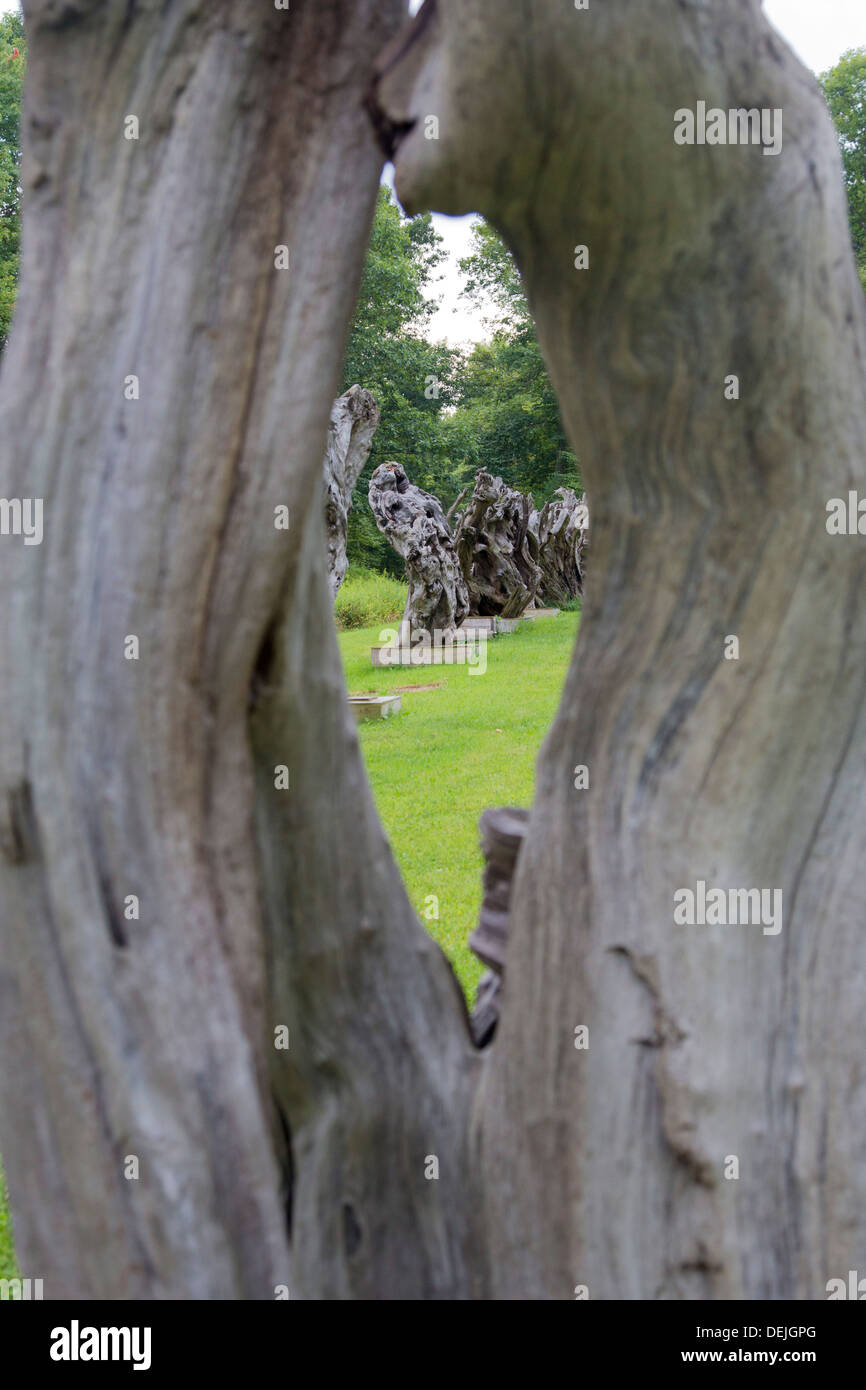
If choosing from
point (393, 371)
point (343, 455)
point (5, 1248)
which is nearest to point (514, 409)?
point (393, 371)

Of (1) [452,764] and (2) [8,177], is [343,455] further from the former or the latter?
(2) [8,177]

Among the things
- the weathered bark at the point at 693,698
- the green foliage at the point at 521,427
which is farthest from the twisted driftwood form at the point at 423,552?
the green foliage at the point at 521,427

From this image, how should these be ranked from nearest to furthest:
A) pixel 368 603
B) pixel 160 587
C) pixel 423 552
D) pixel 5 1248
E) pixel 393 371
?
pixel 160 587 < pixel 5 1248 < pixel 423 552 < pixel 368 603 < pixel 393 371

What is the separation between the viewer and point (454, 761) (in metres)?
7.29

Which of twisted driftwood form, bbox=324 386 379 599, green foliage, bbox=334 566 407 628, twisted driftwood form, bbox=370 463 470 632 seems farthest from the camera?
green foliage, bbox=334 566 407 628

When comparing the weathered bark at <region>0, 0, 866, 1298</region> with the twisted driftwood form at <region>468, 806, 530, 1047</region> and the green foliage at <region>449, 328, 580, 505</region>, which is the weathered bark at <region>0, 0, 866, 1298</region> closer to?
the twisted driftwood form at <region>468, 806, 530, 1047</region>

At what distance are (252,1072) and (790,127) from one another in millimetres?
1484

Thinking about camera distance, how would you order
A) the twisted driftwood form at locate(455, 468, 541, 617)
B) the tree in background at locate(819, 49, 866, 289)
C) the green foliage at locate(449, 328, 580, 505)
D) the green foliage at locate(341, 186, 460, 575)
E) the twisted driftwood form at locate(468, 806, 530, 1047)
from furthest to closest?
the green foliage at locate(449, 328, 580, 505) → the tree in background at locate(819, 49, 866, 289) → the green foliage at locate(341, 186, 460, 575) → the twisted driftwood form at locate(455, 468, 541, 617) → the twisted driftwood form at locate(468, 806, 530, 1047)

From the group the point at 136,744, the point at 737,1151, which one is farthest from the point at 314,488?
the point at 737,1151

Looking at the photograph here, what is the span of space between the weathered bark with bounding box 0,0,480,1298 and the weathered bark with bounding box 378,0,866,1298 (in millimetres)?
211

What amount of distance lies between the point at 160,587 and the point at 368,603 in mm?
18529

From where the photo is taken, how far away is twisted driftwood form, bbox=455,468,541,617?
54.0ft

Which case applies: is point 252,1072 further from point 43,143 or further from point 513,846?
point 43,143

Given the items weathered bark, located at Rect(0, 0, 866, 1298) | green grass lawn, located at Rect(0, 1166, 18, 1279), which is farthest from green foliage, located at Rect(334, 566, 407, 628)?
weathered bark, located at Rect(0, 0, 866, 1298)
